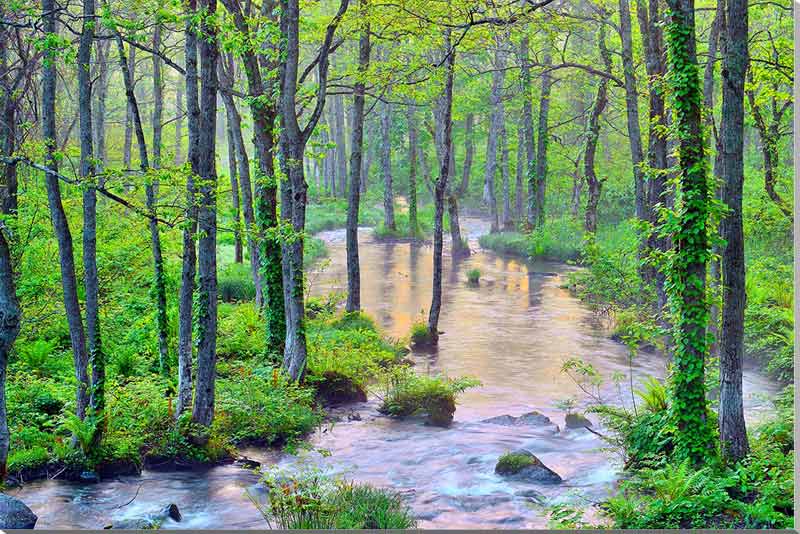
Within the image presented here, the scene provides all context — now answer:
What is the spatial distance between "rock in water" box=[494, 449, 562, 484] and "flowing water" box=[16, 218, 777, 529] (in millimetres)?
195

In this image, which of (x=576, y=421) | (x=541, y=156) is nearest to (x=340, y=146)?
(x=541, y=156)

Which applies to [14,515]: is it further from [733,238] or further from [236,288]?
[236,288]

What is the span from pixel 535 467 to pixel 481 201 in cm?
4405

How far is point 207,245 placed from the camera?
36.8ft

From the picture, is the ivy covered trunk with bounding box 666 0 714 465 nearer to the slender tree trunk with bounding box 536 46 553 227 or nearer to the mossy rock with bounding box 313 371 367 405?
the mossy rock with bounding box 313 371 367 405

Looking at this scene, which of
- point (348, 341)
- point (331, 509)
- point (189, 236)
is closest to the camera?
point (331, 509)

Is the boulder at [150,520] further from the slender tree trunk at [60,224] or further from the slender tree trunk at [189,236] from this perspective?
the slender tree trunk at [189,236]

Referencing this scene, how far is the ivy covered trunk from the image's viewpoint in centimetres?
943

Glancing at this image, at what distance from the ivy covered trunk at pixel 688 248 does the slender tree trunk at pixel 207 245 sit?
6174 mm

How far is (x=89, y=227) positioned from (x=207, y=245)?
66.5 inches

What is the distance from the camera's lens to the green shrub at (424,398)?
46.7 ft

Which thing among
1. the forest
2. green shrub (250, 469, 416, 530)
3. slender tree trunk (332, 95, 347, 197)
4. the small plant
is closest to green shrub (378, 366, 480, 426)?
the forest

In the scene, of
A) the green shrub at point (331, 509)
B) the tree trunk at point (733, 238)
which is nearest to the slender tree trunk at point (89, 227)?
the green shrub at point (331, 509)

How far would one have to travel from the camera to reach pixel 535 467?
36.2ft
